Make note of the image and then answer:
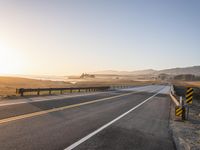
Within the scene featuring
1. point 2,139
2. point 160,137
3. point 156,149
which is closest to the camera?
point 2,139

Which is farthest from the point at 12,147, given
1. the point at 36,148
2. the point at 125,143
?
the point at 125,143

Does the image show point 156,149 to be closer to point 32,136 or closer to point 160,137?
point 160,137

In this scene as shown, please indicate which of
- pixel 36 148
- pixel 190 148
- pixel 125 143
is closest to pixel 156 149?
pixel 125 143

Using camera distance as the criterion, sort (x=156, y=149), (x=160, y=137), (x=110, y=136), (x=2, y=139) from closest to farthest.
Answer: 1. (x=2, y=139)
2. (x=156, y=149)
3. (x=110, y=136)
4. (x=160, y=137)

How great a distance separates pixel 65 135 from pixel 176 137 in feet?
14.8

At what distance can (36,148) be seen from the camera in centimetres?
604

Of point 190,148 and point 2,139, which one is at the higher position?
point 2,139

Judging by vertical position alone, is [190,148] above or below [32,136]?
below

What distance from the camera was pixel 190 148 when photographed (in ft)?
25.4

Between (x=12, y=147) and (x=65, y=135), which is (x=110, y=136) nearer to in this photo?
(x=65, y=135)

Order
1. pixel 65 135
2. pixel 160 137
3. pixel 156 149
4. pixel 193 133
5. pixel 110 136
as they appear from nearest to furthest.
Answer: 1. pixel 156 149
2. pixel 65 135
3. pixel 110 136
4. pixel 160 137
5. pixel 193 133

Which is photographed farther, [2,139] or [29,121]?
[29,121]

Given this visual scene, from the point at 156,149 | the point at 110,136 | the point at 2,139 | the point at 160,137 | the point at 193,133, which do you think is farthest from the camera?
the point at 193,133

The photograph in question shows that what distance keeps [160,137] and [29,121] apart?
5.21 metres
